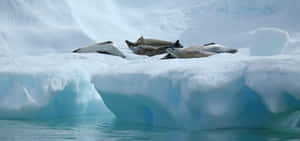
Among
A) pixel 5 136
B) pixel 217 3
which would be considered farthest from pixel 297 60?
pixel 217 3

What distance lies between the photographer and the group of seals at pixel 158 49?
638 cm

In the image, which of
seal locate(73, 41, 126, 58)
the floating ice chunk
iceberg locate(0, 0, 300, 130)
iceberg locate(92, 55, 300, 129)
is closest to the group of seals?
seal locate(73, 41, 126, 58)

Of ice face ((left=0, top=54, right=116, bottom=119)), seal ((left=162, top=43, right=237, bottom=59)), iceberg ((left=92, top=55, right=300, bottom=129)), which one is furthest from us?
seal ((left=162, top=43, right=237, bottom=59))

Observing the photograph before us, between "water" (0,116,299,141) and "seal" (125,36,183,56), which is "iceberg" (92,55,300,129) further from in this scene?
"seal" (125,36,183,56)

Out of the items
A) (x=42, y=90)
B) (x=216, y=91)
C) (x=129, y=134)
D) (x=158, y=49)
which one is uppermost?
(x=158, y=49)

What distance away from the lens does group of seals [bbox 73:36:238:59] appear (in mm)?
6377

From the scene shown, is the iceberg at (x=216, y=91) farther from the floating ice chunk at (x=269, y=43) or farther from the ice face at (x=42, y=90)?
the floating ice chunk at (x=269, y=43)

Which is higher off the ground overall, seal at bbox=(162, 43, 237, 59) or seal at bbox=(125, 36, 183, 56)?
seal at bbox=(125, 36, 183, 56)

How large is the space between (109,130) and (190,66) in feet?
2.27

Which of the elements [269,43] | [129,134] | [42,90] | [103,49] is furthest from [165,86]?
[103,49]

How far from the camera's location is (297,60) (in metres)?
2.48

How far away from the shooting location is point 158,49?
7.57 m

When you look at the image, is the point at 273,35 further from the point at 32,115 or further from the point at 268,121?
the point at 32,115

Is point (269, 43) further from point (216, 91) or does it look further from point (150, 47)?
point (150, 47)
